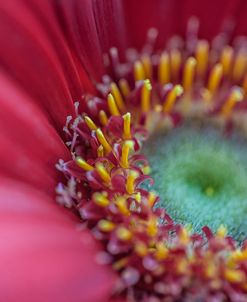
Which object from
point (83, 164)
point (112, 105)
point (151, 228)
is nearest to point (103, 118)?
point (112, 105)

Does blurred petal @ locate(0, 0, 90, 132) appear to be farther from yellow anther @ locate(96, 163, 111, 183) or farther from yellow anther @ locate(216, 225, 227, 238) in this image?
yellow anther @ locate(216, 225, 227, 238)

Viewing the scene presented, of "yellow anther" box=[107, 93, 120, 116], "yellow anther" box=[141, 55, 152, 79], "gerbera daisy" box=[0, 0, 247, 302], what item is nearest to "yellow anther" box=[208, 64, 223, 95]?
"gerbera daisy" box=[0, 0, 247, 302]

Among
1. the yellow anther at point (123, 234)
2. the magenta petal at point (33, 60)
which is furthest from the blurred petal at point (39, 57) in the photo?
the yellow anther at point (123, 234)

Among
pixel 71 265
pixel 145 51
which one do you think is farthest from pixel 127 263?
pixel 145 51

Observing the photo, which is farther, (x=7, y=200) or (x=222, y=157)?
(x=222, y=157)

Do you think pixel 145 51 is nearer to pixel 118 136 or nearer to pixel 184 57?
pixel 184 57
